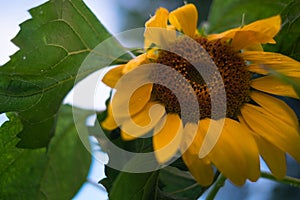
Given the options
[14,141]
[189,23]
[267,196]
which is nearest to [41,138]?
[14,141]

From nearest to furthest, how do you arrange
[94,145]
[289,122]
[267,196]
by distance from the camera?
[289,122], [94,145], [267,196]

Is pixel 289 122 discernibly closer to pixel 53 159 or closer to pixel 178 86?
pixel 178 86

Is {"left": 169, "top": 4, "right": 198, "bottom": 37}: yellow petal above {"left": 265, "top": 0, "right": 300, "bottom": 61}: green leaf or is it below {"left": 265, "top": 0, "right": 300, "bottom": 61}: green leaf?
above

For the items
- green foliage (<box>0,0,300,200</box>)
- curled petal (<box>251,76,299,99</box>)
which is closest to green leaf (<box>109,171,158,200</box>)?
green foliage (<box>0,0,300,200</box>)

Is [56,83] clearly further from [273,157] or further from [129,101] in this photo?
[273,157]

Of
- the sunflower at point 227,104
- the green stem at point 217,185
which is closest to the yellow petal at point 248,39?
the sunflower at point 227,104

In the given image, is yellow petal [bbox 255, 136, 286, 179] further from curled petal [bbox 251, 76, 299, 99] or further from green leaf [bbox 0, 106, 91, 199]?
green leaf [bbox 0, 106, 91, 199]

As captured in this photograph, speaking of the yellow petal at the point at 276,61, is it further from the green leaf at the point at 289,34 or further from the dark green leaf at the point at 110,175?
the dark green leaf at the point at 110,175
